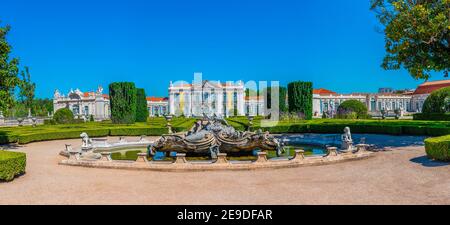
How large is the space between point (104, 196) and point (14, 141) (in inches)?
718

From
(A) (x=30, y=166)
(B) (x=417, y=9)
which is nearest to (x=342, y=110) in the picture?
(B) (x=417, y=9)

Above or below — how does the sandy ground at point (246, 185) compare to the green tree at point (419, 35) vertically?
below

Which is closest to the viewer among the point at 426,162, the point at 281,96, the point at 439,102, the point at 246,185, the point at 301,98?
Result: the point at 246,185

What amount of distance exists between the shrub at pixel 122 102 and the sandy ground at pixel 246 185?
2686 centimetres

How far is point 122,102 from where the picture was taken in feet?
128

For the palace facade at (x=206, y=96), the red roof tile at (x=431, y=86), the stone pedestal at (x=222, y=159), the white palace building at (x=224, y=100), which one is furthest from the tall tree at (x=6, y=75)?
the red roof tile at (x=431, y=86)

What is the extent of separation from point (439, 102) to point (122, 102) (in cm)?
3339

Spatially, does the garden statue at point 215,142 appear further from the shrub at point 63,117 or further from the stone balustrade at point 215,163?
the shrub at point 63,117

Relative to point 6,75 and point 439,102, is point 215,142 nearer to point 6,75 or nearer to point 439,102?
point 6,75

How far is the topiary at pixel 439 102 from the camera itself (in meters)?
36.5

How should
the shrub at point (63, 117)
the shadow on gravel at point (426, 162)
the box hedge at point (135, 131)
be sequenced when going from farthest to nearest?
the shrub at point (63, 117), the box hedge at point (135, 131), the shadow on gravel at point (426, 162)

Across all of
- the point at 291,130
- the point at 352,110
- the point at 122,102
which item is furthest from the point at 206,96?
the point at 291,130

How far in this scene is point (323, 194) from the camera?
316 inches
